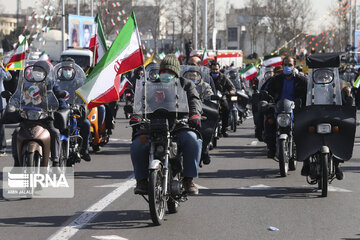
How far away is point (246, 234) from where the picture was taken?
7879 mm

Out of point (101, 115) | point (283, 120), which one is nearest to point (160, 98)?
point (283, 120)

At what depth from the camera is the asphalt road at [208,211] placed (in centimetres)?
793

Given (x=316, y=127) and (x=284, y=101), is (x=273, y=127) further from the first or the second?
(x=316, y=127)

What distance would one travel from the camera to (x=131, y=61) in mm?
9367

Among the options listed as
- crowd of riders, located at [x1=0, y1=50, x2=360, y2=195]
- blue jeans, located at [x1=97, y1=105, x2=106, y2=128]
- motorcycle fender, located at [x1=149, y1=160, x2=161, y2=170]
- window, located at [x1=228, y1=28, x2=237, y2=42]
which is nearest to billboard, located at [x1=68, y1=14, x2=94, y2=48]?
crowd of riders, located at [x1=0, y1=50, x2=360, y2=195]

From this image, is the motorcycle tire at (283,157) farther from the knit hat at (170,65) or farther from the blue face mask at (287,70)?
the knit hat at (170,65)

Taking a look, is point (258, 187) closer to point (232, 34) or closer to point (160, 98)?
point (160, 98)

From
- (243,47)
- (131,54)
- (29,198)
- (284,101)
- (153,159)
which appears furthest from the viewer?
(243,47)

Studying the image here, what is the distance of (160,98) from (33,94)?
2535 mm

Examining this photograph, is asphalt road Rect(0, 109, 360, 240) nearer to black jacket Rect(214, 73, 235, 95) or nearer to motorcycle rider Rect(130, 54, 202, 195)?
motorcycle rider Rect(130, 54, 202, 195)

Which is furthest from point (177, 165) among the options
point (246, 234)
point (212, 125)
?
point (212, 125)

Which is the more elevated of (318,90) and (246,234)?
(318,90)

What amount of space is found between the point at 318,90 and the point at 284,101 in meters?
1.61

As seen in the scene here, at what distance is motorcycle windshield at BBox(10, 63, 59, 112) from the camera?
418 inches
